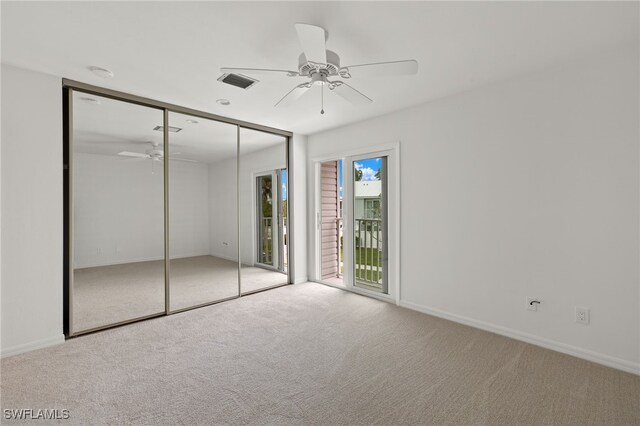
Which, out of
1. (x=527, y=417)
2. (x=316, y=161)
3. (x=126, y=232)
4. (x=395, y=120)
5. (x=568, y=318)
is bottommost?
(x=527, y=417)

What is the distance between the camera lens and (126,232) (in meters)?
3.32

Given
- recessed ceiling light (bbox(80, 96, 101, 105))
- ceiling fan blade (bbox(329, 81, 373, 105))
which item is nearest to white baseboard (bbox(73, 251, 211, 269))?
recessed ceiling light (bbox(80, 96, 101, 105))

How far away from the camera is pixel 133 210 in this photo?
11.0 ft

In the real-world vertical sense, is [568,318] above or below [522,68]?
below

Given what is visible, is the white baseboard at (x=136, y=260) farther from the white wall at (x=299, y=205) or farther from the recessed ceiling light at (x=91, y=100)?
the recessed ceiling light at (x=91, y=100)

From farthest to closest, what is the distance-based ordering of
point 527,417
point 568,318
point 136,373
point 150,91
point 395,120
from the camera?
1. point 395,120
2. point 150,91
3. point 568,318
4. point 136,373
5. point 527,417

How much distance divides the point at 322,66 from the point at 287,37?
1.14 ft

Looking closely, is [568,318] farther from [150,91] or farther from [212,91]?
[150,91]

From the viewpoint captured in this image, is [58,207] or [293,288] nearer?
[58,207]

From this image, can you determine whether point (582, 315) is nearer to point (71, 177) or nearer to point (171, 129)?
point (171, 129)

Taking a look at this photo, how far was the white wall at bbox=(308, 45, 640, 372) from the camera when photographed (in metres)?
2.35

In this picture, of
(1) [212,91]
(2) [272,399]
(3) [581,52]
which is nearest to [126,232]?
(1) [212,91]

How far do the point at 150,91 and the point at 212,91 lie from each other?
2.06ft

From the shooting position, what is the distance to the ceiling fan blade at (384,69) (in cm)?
201
